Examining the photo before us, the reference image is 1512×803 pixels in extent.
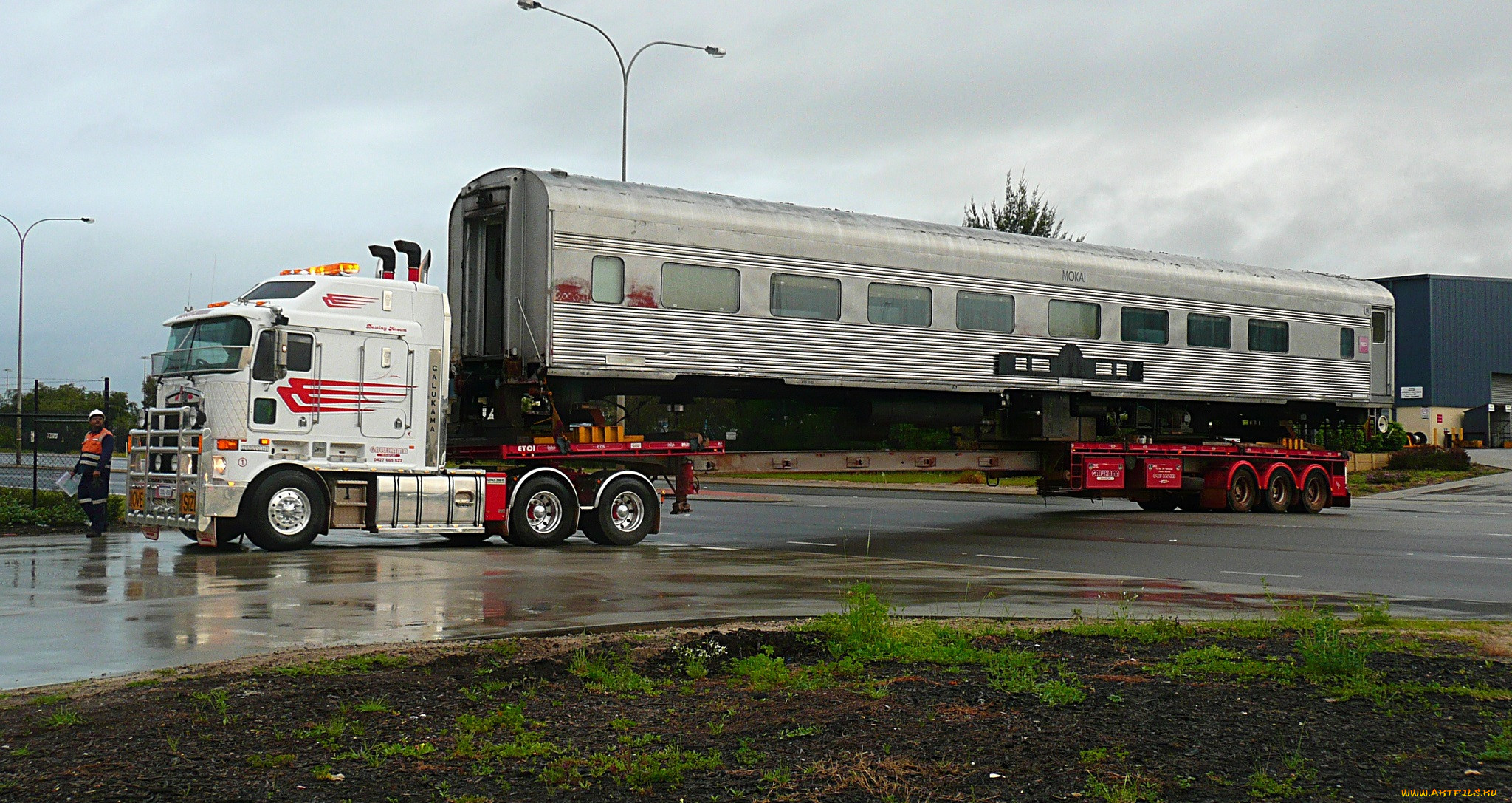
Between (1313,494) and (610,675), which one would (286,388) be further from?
(1313,494)

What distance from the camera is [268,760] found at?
5.17 meters

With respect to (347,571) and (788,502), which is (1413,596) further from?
(788,502)

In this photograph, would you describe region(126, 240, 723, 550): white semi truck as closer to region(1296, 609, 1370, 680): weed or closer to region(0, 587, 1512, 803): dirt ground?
region(0, 587, 1512, 803): dirt ground

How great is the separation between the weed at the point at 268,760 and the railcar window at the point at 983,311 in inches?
667

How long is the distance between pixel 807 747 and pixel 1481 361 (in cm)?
6646

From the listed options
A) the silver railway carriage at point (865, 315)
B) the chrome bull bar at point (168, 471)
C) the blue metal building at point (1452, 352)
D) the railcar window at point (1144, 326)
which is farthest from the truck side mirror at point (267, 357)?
the blue metal building at point (1452, 352)

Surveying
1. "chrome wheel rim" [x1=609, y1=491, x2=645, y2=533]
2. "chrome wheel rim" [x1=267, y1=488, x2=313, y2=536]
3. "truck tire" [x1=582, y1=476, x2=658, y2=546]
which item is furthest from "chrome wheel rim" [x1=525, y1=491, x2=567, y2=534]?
"chrome wheel rim" [x1=267, y1=488, x2=313, y2=536]

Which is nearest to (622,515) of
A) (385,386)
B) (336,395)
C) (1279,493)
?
(385,386)

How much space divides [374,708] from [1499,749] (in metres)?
4.62

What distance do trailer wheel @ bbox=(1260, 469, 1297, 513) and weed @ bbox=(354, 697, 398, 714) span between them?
79.6 ft

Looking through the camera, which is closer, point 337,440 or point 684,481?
point 337,440

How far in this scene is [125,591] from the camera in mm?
11750

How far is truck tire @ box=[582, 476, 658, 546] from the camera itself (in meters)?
18.5

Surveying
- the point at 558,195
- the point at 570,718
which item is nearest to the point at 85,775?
the point at 570,718
